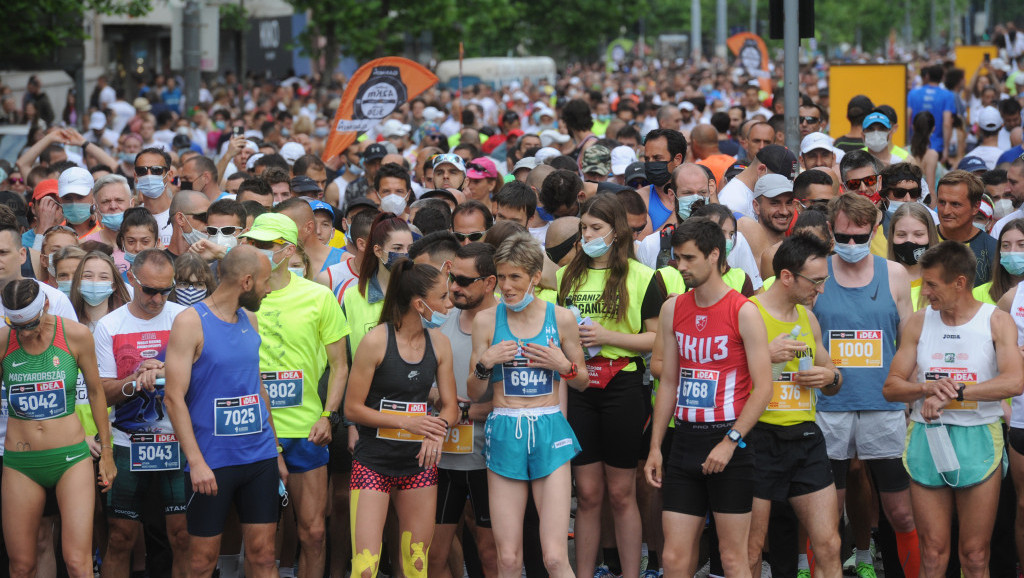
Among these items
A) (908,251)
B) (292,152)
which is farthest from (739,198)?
(292,152)

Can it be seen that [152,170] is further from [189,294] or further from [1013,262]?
[1013,262]

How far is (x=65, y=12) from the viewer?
83.0ft

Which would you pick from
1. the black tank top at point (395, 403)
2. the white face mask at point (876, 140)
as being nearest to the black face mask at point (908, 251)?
the black tank top at point (395, 403)

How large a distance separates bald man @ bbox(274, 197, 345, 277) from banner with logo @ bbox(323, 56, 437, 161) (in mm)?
4900

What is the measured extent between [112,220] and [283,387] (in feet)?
9.27

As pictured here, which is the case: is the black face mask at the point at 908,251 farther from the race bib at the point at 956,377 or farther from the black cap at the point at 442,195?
the black cap at the point at 442,195

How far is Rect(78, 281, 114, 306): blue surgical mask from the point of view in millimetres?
7516

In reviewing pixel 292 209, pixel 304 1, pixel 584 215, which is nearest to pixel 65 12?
pixel 304 1

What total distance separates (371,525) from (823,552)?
2.16 metres

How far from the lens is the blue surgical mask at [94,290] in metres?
7.52

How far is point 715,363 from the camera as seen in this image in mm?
6355

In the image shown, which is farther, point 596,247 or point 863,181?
point 863,181

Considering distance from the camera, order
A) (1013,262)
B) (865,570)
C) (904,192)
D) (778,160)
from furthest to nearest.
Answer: (778,160)
(904,192)
(865,570)
(1013,262)

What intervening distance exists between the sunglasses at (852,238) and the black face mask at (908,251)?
2.18ft
